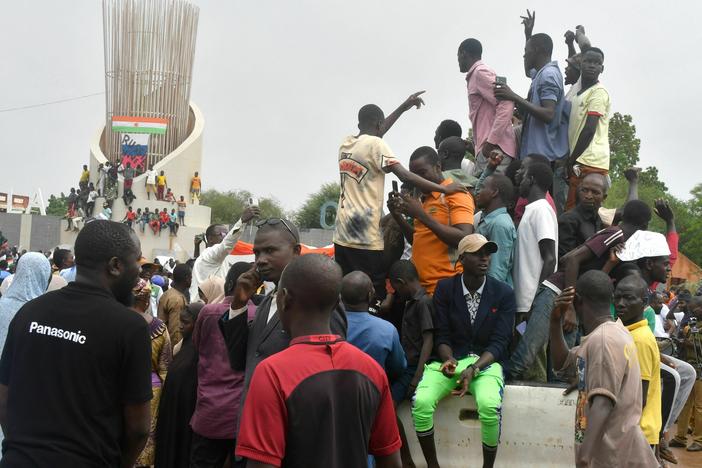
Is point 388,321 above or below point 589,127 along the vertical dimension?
below

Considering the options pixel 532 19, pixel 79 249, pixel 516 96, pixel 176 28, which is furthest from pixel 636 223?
pixel 176 28

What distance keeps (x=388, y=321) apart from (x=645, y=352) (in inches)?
97.7

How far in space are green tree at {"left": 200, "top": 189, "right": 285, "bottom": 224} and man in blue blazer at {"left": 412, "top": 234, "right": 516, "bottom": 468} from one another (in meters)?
80.8

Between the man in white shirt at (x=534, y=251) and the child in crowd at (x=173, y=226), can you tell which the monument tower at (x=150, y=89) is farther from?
the man in white shirt at (x=534, y=251)

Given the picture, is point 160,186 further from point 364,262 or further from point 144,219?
point 364,262

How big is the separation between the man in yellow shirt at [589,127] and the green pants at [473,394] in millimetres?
2871

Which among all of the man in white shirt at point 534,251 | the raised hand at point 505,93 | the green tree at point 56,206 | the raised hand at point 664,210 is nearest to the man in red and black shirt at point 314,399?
the man in white shirt at point 534,251

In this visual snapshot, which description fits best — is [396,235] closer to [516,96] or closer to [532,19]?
[516,96]

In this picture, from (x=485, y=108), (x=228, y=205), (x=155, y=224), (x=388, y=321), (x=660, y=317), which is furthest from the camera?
(x=228, y=205)

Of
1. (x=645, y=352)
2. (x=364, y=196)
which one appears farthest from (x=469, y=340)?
(x=645, y=352)

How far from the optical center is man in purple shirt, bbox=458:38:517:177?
8297 mm

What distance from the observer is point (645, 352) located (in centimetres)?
484

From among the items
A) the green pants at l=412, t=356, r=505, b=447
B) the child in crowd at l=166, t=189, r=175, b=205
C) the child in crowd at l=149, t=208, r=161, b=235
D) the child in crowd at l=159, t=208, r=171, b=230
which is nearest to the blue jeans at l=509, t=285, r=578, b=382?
the green pants at l=412, t=356, r=505, b=447

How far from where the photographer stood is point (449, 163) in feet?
26.8
